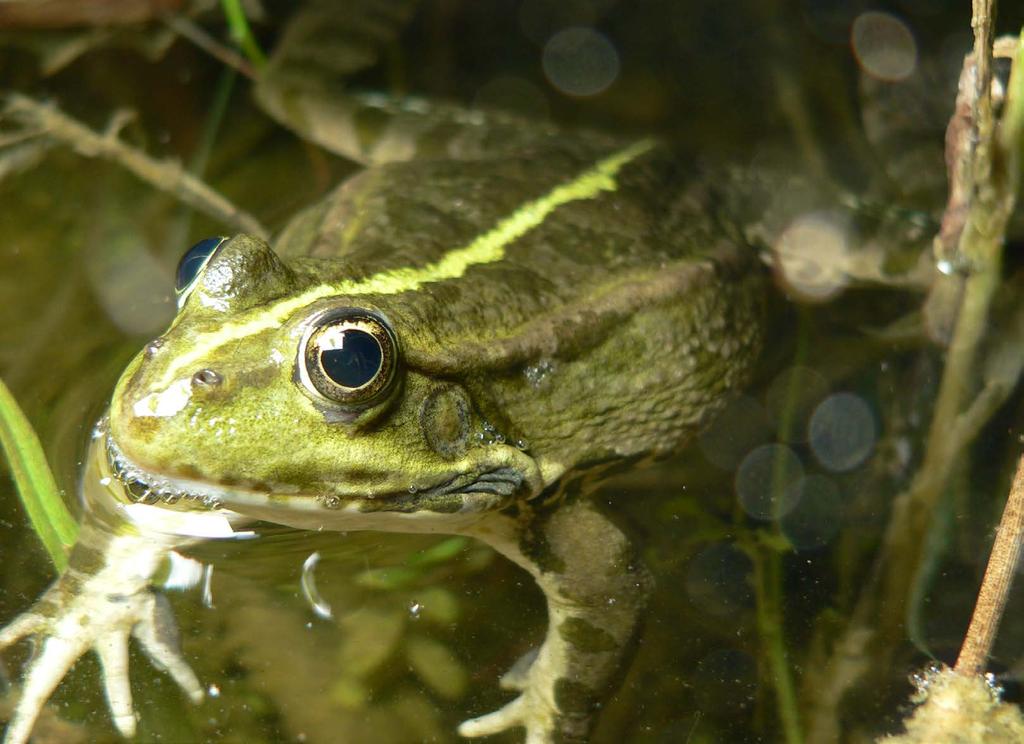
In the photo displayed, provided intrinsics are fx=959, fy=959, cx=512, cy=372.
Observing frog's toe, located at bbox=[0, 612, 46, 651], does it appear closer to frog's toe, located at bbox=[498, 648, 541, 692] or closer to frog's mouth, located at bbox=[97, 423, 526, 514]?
frog's mouth, located at bbox=[97, 423, 526, 514]

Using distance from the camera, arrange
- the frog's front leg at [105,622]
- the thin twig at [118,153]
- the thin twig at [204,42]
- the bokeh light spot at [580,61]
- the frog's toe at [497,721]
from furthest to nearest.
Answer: the bokeh light spot at [580,61], the thin twig at [204,42], the thin twig at [118,153], the frog's toe at [497,721], the frog's front leg at [105,622]

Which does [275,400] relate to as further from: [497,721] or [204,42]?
[204,42]

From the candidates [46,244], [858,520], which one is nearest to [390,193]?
[46,244]

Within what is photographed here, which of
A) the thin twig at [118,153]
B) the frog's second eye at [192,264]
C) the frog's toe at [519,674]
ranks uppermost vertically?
the frog's second eye at [192,264]

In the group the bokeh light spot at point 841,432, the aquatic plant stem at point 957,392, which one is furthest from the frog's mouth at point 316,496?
the bokeh light spot at point 841,432

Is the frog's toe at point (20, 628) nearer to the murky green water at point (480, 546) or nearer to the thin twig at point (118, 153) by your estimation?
the murky green water at point (480, 546)

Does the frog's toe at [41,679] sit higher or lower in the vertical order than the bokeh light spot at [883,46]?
lower

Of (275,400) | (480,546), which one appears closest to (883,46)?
(480,546)
